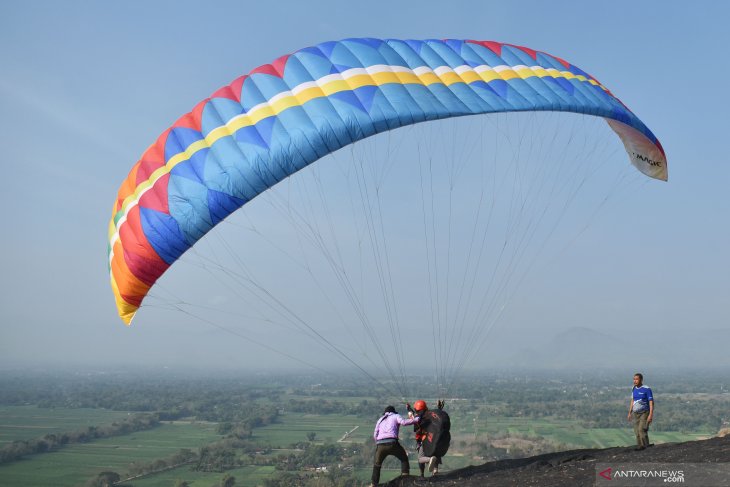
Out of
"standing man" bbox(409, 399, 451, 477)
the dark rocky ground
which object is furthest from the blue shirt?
"standing man" bbox(409, 399, 451, 477)

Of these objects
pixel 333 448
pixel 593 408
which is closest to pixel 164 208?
pixel 333 448

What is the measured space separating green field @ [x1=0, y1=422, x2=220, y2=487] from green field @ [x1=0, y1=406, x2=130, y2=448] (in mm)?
7035

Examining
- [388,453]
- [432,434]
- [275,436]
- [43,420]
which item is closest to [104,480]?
[275,436]

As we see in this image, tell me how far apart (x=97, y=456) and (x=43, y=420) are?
25.7 m

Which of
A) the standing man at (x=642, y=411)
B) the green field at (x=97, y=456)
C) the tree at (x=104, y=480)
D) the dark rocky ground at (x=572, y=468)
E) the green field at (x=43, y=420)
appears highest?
the standing man at (x=642, y=411)

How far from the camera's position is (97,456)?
3944 centimetres

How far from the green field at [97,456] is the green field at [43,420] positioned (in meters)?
7.03

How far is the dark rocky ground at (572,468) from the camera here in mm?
6922

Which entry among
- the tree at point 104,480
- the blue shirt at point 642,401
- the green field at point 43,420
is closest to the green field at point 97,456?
the tree at point 104,480

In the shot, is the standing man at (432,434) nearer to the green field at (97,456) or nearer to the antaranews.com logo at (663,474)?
the antaranews.com logo at (663,474)

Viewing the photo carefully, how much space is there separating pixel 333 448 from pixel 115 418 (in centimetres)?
3585

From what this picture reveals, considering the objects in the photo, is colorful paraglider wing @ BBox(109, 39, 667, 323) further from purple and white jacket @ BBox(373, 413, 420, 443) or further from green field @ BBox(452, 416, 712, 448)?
green field @ BBox(452, 416, 712, 448)

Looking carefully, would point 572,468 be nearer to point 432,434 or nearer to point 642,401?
point 432,434

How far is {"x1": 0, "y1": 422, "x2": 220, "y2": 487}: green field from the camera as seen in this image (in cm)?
3353
